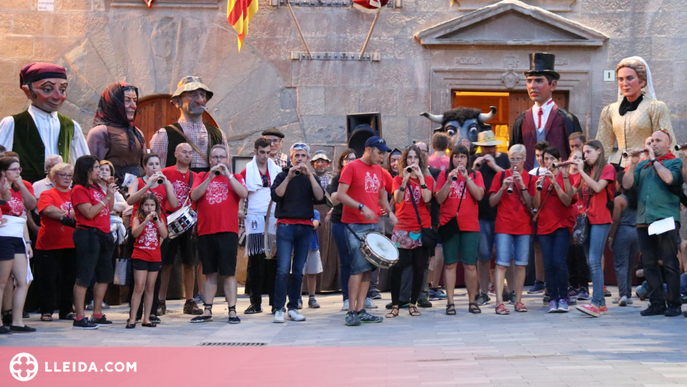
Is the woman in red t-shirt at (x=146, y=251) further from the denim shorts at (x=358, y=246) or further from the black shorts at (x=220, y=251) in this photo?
the denim shorts at (x=358, y=246)

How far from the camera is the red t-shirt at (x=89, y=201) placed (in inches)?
320

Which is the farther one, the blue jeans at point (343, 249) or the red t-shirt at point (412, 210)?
the blue jeans at point (343, 249)

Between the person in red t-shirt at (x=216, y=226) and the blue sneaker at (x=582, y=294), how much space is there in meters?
3.84

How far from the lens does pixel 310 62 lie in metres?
13.2

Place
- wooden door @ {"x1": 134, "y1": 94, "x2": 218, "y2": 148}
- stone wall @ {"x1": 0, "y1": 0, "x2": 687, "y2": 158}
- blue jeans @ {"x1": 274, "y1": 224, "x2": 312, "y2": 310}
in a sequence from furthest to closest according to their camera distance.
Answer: wooden door @ {"x1": 134, "y1": 94, "x2": 218, "y2": 148}, stone wall @ {"x1": 0, "y1": 0, "x2": 687, "y2": 158}, blue jeans @ {"x1": 274, "y1": 224, "x2": 312, "y2": 310}

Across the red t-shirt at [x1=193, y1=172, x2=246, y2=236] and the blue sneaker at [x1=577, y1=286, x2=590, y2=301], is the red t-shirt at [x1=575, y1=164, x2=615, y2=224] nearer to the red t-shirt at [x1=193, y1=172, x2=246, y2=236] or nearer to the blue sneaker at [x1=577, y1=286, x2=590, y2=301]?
the blue sneaker at [x1=577, y1=286, x2=590, y2=301]

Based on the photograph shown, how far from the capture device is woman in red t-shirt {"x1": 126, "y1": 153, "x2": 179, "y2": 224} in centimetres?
834

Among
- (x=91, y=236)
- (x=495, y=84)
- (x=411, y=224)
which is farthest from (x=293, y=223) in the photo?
(x=495, y=84)

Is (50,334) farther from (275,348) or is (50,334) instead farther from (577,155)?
(577,155)

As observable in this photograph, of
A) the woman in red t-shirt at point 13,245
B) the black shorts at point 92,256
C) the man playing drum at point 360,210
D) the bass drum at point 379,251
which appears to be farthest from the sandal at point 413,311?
the woman in red t-shirt at point 13,245

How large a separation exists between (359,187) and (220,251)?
1488 millimetres

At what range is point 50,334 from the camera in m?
7.53

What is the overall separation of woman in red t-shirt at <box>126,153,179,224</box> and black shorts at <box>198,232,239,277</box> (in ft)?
1.64

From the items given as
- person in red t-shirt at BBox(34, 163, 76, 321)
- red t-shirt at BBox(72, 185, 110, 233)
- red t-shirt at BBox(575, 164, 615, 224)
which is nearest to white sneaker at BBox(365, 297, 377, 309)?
red t-shirt at BBox(575, 164, 615, 224)
